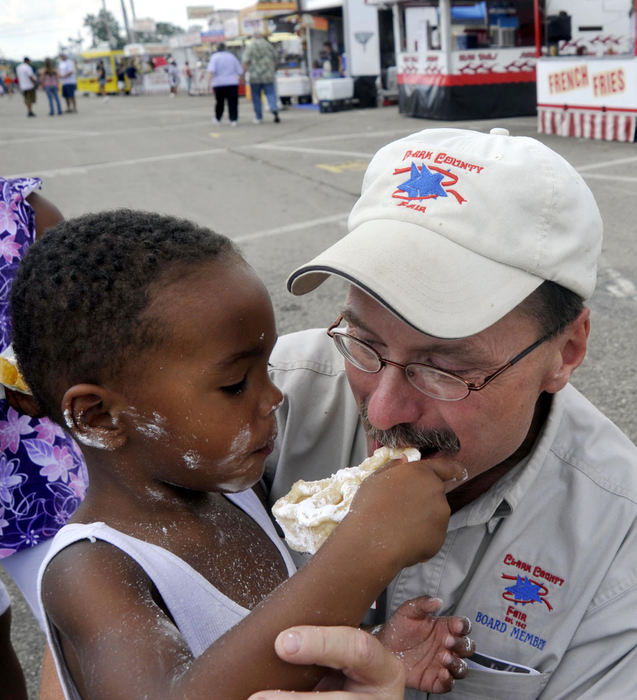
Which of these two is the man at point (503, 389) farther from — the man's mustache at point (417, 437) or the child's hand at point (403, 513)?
the child's hand at point (403, 513)

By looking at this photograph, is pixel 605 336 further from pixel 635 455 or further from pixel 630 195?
pixel 630 195

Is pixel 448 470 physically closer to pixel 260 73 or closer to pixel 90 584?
pixel 90 584

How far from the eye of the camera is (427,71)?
18.4 metres

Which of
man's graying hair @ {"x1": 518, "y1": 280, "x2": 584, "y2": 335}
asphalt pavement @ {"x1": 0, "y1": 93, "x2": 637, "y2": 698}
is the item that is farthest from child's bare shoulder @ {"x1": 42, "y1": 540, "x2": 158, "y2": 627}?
asphalt pavement @ {"x1": 0, "y1": 93, "x2": 637, "y2": 698}

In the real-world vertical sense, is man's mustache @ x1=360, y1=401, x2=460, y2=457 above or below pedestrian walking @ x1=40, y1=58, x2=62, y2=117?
below

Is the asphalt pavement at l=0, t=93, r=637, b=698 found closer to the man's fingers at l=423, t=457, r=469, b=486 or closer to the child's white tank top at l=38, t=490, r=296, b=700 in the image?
the child's white tank top at l=38, t=490, r=296, b=700

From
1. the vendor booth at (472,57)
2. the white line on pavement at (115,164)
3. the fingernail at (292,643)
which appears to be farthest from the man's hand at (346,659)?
the vendor booth at (472,57)

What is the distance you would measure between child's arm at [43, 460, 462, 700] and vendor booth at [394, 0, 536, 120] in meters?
17.3

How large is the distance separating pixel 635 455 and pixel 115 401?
1.24m

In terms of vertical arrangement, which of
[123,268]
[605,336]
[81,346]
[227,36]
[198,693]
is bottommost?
[605,336]

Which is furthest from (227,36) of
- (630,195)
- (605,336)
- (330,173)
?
→ (605,336)

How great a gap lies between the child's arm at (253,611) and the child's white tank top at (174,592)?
0.08ft

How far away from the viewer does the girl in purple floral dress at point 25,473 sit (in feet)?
8.32

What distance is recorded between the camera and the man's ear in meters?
1.93
